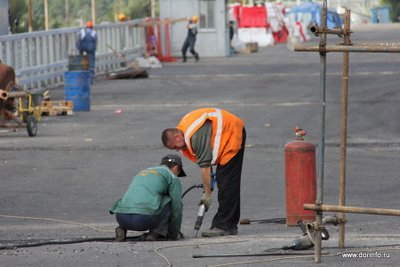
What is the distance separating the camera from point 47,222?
13453 millimetres

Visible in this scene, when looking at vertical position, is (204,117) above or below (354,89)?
above

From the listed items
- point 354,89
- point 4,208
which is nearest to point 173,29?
point 354,89

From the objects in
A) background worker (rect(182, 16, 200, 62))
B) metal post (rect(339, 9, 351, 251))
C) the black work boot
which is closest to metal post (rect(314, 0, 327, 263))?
metal post (rect(339, 9, 351, 251))

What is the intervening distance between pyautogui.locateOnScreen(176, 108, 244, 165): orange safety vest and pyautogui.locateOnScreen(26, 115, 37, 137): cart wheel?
1105 centimetres

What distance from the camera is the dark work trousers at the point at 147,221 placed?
11.5m

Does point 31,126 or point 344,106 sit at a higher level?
point 344,106

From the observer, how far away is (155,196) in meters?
11.6

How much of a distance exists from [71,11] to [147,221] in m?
66.5

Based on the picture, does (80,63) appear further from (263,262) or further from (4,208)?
(263,262)

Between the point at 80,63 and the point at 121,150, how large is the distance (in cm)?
1682

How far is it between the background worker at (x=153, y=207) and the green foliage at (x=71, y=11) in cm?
3047

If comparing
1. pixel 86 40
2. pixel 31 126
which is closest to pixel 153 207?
pixel 31 126

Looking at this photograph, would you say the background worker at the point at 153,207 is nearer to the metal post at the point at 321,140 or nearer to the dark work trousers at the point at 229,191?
the dark work trousers at the point at 229,191

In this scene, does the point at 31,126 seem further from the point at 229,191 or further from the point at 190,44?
the point at 190,44
